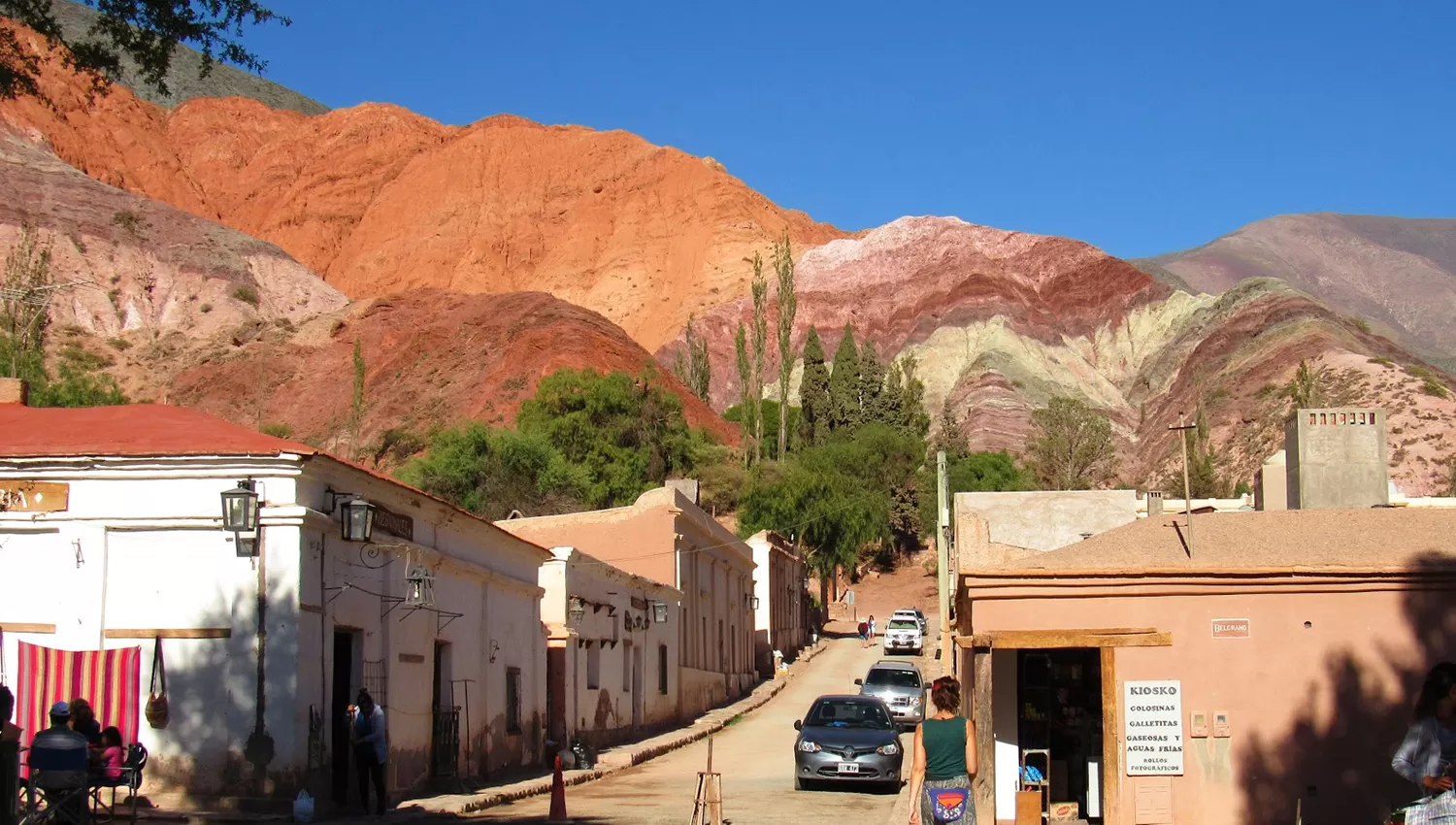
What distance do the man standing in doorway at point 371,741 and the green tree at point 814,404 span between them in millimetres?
69767

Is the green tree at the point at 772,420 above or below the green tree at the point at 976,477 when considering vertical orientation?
above

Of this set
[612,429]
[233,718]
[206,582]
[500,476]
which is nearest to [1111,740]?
[233,718]

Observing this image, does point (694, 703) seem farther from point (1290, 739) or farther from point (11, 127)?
point (11, 127)

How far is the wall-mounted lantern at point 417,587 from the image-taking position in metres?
19.3

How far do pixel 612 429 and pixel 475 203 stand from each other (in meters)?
95.6

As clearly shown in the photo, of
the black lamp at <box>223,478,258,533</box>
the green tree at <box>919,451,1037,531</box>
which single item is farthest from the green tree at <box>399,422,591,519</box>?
the black lamp at <box>223,478,258,533</box>

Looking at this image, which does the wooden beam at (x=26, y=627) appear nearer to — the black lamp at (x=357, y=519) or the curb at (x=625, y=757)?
the black lamp at (x=357, y=519)

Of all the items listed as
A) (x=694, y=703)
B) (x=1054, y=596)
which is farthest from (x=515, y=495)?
(x=1054, y=596)

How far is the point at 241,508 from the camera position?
16.4 m

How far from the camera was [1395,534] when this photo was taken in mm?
16016

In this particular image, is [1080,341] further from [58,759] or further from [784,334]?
[58,759]

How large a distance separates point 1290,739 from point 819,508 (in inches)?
1910

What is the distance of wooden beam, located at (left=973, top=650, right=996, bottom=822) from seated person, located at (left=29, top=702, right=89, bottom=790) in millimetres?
8373

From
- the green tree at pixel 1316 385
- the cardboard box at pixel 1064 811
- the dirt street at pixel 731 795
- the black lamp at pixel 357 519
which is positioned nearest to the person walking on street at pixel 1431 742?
the cardboard box at pixel 1064 811
